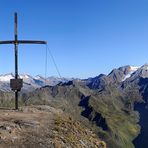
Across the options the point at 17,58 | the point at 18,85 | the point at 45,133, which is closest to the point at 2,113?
the point at 18,85

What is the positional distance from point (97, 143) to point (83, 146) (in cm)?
327

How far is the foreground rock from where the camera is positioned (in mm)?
27464

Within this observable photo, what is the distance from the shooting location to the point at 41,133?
97.5 ft

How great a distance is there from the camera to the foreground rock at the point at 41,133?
27464mm

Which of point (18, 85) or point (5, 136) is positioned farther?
point (18, 85)

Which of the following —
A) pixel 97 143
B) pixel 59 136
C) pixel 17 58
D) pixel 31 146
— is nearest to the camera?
pixel 31 146

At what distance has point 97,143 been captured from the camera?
109ft

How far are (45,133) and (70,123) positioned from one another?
17.5 ft

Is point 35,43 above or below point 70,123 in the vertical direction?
above

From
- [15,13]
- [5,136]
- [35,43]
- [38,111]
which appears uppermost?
[15,13]

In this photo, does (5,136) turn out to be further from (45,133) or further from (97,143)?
(97,143)

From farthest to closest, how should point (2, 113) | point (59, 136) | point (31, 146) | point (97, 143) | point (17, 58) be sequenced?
point (17, 58) < point (2, 113) < point (97, 143) < point (59, 136) < point (31, 146)

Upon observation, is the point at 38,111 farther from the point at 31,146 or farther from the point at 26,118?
the point at 31,146

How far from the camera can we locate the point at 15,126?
102 ft
